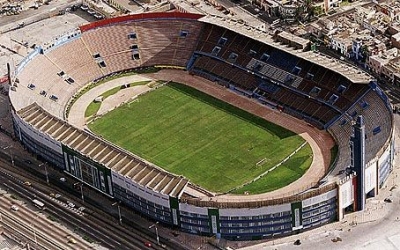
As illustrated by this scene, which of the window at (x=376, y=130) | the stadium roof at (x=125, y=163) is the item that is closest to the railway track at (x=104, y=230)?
the stadium roof at (x=125, y=163)

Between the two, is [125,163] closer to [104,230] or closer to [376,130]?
[104,230]

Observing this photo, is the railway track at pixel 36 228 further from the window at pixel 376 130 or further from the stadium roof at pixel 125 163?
the window at pixel 376 130

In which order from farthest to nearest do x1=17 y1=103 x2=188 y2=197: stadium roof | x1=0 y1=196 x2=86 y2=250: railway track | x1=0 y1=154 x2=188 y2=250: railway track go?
x1=0 y1=196 x2=86 y2=250: railway track → x1=17 y1=103 x2=188 y2=197: stadium roof → x1=0 y1=154 x2=188 y2=250: railway track

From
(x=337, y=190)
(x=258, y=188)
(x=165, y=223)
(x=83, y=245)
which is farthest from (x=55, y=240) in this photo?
(x=337, y=190)

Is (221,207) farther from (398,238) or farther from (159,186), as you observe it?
(398,238)

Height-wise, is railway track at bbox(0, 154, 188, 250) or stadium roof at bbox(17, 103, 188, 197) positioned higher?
stadium roof at bbox(17, 103, 188, 197)

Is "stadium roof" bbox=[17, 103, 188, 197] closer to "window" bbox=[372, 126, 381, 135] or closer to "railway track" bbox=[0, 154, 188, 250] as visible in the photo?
"railway track" bbox=[0, 154, 188, 250]

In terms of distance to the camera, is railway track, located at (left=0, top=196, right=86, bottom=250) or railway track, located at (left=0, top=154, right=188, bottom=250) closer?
railway track, located at (left=0, top=154, right=188, bottom=250)

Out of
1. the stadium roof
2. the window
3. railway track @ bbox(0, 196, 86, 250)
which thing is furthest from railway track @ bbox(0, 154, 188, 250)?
the window

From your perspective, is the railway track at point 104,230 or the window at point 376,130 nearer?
the railway track at point 104,230

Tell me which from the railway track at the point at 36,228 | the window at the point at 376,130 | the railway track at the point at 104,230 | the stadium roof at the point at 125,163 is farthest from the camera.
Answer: the window at the point at 376,130

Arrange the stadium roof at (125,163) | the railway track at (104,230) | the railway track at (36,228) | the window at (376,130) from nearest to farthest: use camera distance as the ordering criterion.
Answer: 1. the railway track at (104,230)
2. the stadium roof at (125,163)
3. the railway track at (36,228)
4. the window at (376,130)
